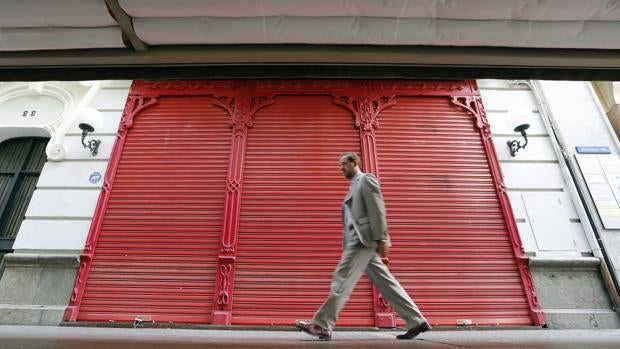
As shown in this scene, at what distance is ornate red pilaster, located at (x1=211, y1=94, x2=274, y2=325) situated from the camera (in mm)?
5211

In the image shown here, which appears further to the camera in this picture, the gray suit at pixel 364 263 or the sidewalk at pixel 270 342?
the gray suit at pixel 364 263

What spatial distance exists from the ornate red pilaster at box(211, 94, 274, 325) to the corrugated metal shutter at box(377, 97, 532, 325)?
276 centimetres

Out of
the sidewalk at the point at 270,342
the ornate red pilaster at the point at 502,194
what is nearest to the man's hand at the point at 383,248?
the sidewalk at the point at 270,342

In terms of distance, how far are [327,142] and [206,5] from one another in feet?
15.4

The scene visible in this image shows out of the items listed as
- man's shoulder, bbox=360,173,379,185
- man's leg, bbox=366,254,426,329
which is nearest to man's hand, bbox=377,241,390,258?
man's leg, bbox=366,254,426,329

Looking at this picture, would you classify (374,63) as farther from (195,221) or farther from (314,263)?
(195,221)

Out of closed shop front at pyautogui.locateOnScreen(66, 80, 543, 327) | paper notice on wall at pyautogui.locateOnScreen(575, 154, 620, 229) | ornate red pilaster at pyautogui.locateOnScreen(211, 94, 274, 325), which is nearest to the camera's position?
ornate red pilaster at pyautogui.locateOnScreen(211, 94, 274, 325)

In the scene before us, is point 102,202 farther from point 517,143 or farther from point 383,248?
point 517,143

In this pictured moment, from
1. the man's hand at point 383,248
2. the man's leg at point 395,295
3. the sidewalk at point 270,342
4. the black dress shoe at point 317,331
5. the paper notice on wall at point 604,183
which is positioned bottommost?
the sidewalk at point 270,342

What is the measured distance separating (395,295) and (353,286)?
424 millimetres

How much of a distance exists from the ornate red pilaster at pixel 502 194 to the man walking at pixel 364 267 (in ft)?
11.7

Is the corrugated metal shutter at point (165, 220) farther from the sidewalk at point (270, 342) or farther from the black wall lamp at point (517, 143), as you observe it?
the black wall lamp at point (517, 143)

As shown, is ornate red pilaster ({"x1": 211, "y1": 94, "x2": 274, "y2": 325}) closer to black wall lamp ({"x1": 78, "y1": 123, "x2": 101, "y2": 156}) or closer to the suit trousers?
black wall lamp ({"x1": 78, "y1": 123, "x2": 101, "y2": 156})

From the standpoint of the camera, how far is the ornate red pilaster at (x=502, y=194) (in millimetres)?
5302
